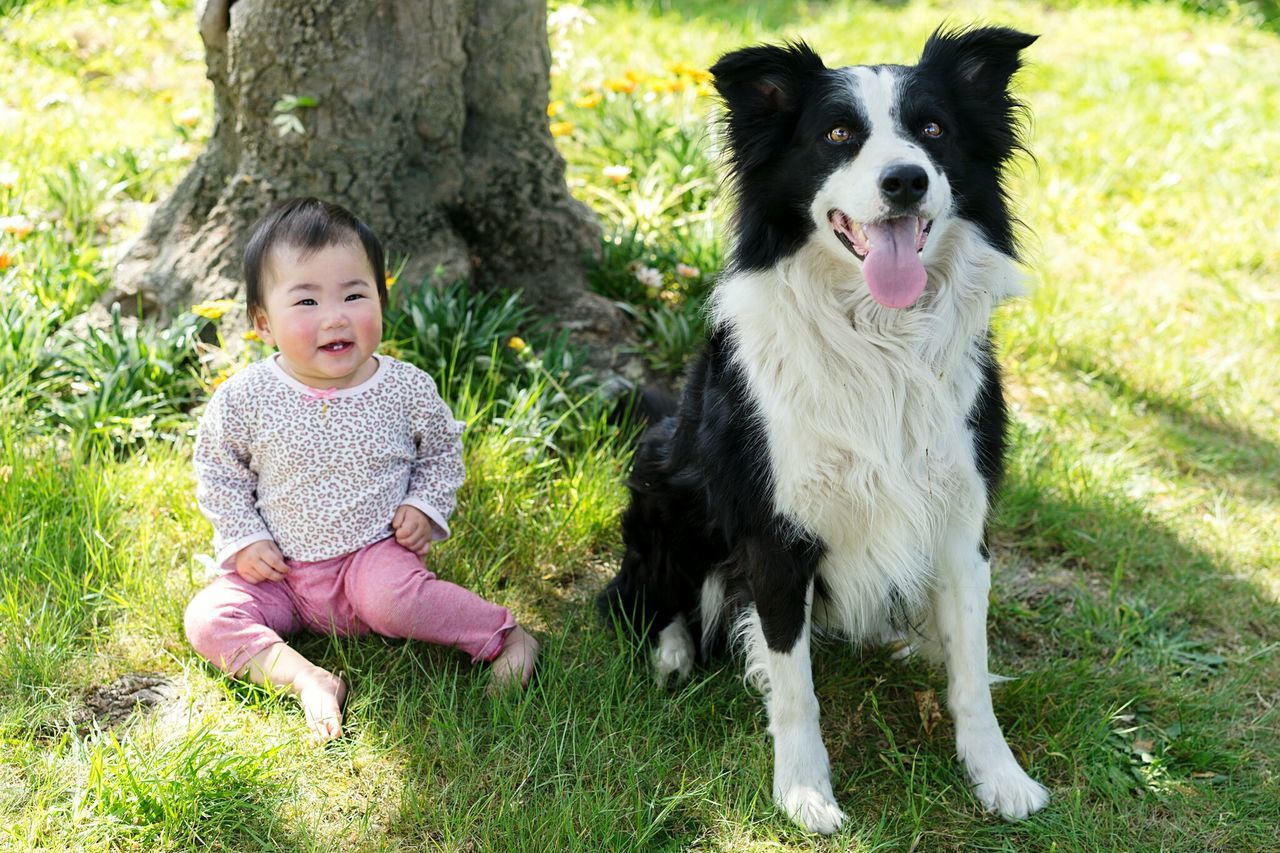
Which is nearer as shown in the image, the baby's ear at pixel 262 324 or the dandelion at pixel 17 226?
the baby's ear at pixel 262 324

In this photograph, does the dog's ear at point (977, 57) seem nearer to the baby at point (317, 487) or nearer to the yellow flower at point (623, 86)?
the baby at point (317, 487)

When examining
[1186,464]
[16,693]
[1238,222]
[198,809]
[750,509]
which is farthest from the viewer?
[1238,222]

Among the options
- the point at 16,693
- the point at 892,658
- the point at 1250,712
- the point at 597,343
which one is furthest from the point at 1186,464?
the point at 16,693

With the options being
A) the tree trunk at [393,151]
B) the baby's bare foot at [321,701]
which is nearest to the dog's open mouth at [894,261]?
the baby's bare foot at [321,701]

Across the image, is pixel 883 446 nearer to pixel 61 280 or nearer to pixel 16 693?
pixel 16 693

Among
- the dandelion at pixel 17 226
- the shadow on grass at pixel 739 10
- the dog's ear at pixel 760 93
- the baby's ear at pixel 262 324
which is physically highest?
the shadow on grass at pixel 739 10

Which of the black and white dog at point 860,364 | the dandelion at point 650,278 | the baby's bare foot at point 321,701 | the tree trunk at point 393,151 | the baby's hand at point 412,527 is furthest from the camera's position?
the dandelion at point 650,278

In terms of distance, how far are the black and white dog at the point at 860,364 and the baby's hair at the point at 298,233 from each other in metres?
0.90

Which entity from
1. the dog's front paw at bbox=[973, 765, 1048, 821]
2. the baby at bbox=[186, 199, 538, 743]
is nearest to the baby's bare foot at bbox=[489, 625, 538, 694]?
the baby at bbox=[186, 199, 538, 743]

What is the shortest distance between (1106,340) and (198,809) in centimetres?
366

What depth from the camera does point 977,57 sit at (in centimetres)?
230

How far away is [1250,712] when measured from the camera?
277 centimetres

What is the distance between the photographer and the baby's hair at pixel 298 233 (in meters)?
2.59

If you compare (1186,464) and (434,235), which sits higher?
(434,235)
